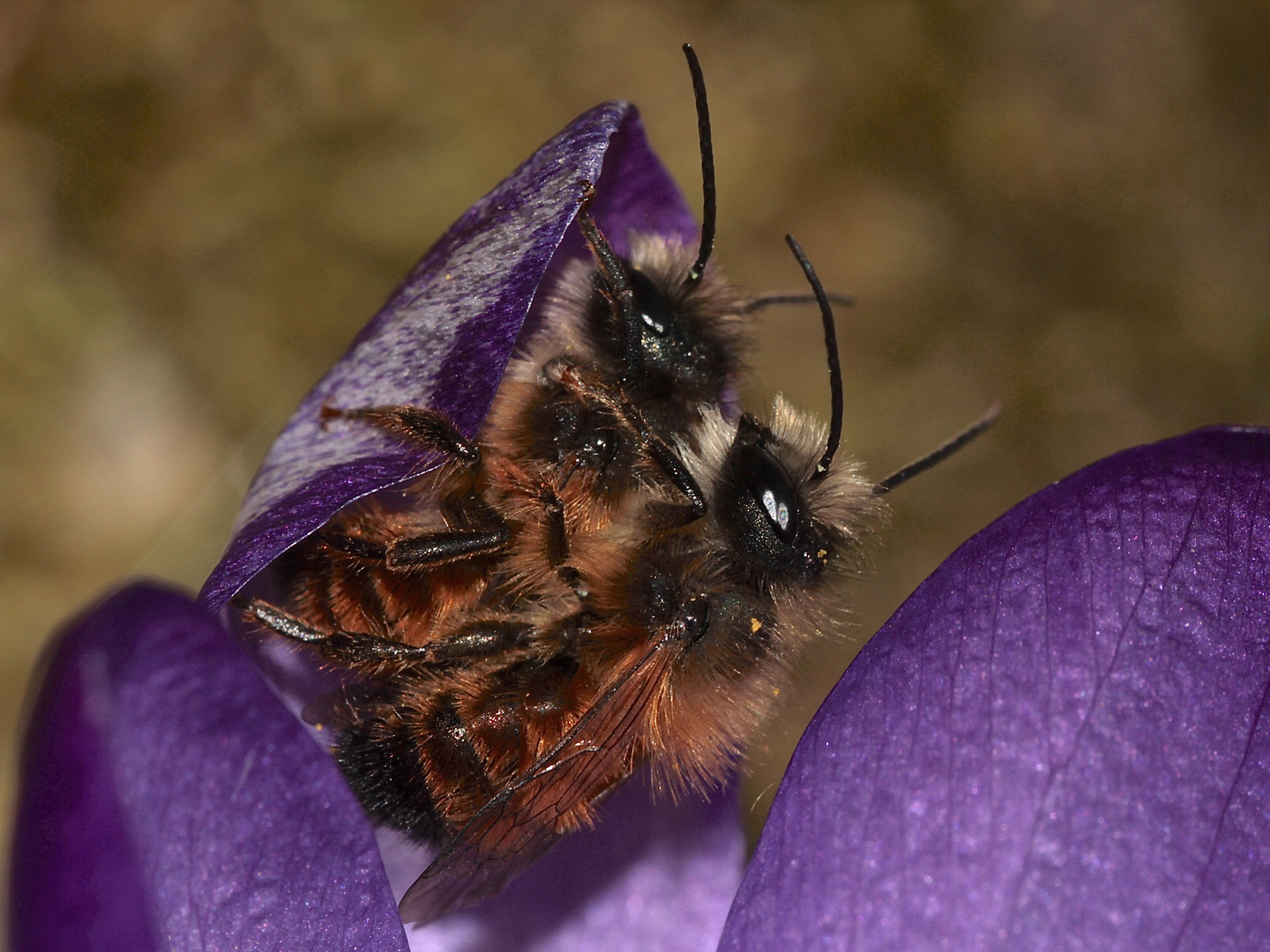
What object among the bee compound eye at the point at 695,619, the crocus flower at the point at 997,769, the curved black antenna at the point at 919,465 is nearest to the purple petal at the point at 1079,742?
the crocus flower at the point at 997,769

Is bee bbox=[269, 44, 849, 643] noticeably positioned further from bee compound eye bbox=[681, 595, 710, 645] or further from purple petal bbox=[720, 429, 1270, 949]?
purple petal bbox=[720, 429, 1270, 949]

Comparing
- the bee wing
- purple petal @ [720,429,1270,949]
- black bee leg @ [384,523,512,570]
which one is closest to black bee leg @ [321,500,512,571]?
black bee leg @ [384,523,512,570]

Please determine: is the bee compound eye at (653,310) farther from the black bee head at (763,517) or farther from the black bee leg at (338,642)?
the black bee leg at (338,642)

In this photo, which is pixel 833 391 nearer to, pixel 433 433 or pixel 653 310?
pixel 653 310

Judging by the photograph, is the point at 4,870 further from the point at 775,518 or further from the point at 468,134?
the point at 468,134

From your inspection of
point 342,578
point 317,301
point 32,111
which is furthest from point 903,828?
point 32,111

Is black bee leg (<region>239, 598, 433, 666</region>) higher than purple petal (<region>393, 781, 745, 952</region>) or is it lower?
higher

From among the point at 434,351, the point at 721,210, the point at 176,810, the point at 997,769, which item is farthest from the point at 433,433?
the point at 721,210
